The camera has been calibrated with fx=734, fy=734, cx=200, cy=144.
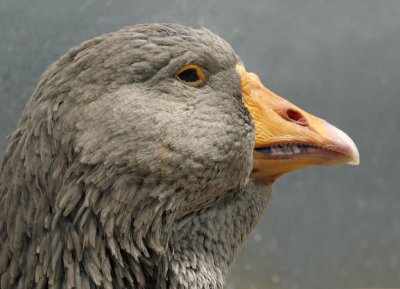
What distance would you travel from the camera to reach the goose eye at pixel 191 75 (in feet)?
9.28

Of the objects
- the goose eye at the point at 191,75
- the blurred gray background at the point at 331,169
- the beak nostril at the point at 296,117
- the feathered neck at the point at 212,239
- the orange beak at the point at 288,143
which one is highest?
the goose eye at the point at 191,75

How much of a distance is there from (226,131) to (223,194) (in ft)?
0.83

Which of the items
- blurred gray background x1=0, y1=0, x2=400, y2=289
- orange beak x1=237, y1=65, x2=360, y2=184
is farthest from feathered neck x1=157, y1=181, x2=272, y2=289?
blurred gray background x1=0, y1=0, x2=400, y2=289

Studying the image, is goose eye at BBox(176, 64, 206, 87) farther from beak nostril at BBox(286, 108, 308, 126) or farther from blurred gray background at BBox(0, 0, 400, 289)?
blurred gray background at BBox(0, 0, 400, 289)

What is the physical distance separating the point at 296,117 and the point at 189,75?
0.50 m

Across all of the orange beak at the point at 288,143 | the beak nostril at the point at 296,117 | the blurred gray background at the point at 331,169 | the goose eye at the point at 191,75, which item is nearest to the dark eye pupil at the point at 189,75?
the goose eye at the point at 191,75

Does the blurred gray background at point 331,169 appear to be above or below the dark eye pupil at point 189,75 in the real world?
below

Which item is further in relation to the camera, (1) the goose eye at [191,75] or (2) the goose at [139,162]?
(1) the goose eye at [191,75]

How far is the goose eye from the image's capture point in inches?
111

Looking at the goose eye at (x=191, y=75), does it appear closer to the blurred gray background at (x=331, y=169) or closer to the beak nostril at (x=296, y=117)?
the beak nostril at (x=296, y=117)


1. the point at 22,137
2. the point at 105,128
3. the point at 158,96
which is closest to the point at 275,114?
the point at 158,96

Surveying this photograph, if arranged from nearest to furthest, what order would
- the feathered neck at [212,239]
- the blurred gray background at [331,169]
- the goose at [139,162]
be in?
the goose at [139,162]
the feathered neck at [212,239]
the blurred gray background at [331,169]

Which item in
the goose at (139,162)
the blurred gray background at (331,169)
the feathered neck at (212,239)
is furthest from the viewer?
the blurred gray background at (331,169)

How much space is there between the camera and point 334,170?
305 inches
